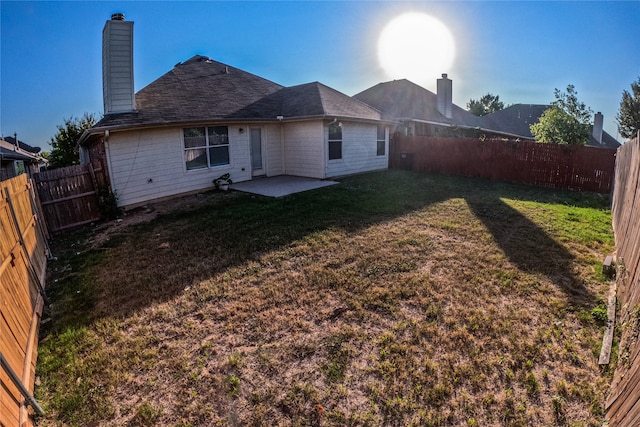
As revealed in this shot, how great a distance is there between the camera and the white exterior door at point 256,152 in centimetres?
1259

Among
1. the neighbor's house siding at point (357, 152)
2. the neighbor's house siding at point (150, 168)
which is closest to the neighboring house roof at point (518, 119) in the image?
the neighbor's house siding at point (357, 152)

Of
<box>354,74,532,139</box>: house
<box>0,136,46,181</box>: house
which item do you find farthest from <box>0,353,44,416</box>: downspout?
<box>354,74,532,139</box>: house

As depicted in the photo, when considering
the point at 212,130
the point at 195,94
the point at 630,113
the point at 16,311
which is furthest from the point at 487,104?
the point at 16,311

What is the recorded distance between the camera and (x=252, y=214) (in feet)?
26.3

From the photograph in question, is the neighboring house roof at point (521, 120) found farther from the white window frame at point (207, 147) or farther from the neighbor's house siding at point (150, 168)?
the neighbor's house siding at point (150, 168)

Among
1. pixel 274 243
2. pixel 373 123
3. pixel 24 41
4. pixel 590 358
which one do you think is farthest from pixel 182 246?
pixel 24 41

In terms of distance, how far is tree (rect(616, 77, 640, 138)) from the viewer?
25.0 m

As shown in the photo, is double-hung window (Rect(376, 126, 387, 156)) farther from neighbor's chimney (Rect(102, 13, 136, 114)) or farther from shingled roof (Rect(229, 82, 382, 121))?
neighbor's chimney (Rect(102, 13, 136, 114))

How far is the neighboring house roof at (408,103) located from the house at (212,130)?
5.19 metres

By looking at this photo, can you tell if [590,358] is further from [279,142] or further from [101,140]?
[279,142]

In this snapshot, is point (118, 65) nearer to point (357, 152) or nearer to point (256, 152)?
point (256, 152)

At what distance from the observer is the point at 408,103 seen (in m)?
20.8

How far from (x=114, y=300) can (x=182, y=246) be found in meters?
1.91

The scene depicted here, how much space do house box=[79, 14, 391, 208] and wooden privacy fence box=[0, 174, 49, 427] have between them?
4.72 meters
